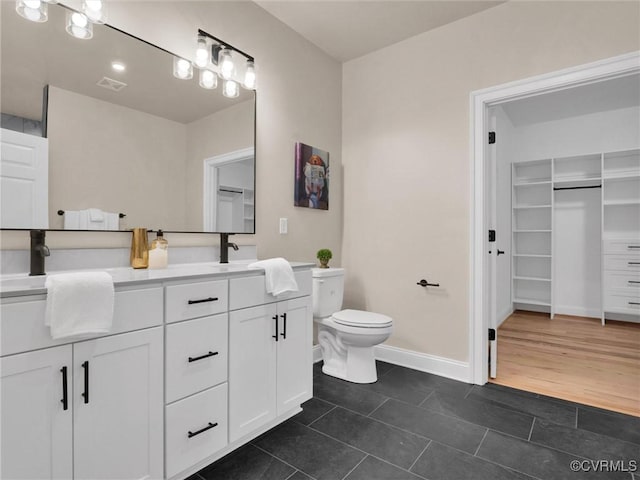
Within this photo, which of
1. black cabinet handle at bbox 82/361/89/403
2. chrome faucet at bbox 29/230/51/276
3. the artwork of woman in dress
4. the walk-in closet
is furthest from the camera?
the walk-in closet

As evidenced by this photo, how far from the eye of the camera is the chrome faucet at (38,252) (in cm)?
138

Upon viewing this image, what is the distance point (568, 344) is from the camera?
3490 millimetres

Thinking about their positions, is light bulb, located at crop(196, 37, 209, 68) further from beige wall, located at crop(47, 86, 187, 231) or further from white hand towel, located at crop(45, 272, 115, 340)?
white hand towel, located at crop(45, 272, 115, 340)

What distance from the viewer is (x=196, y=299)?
1479 mm

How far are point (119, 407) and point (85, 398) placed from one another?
131mm

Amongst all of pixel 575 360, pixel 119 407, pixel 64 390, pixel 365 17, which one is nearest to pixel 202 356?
pixel 119 407

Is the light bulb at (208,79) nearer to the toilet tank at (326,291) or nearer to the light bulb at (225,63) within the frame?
the light bulb at (225,63)

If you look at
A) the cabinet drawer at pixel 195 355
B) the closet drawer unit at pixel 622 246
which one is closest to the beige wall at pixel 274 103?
the cabinet drawer at pixel 195 355

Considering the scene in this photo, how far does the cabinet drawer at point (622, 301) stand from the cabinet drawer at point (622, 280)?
0.06 meters

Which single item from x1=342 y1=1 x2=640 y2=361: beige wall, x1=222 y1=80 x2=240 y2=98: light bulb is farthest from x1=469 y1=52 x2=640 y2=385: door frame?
x1=222 y1=80 x2=240 y2=98: light bulb

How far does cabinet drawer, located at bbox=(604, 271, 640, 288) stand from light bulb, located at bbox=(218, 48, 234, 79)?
4789 mm

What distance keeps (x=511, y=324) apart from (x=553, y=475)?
3.07 meters

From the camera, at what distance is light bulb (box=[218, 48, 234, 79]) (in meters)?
2.18

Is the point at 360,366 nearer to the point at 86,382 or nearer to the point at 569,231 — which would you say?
the point at 86,382
